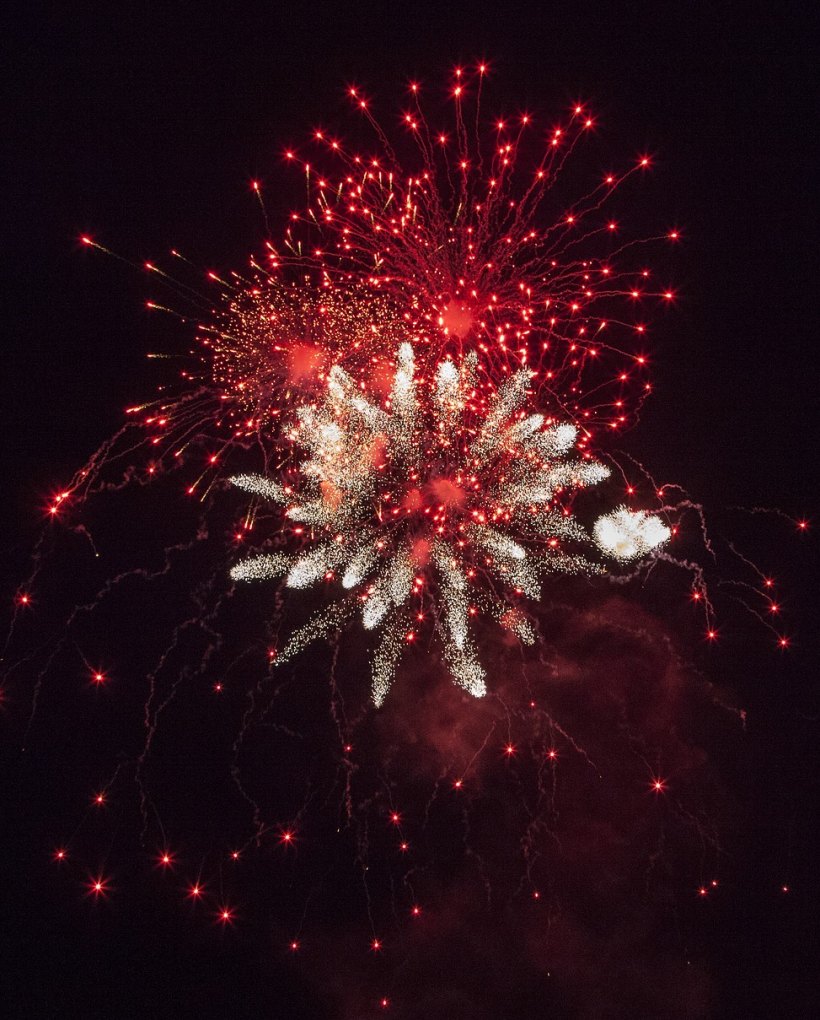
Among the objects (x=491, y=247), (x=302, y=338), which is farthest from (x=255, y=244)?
(x=491, y=247)

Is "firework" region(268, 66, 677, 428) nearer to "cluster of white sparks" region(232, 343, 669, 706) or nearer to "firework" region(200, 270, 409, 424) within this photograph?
"firework" region(200, 270, 409, 424)

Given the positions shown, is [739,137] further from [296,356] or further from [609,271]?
[296,356]

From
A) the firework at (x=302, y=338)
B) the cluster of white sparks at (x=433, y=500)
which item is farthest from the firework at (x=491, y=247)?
the cluster of white sparks at (x=433, y=500)

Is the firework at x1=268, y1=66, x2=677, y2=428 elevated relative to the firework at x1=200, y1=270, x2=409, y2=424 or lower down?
elevated

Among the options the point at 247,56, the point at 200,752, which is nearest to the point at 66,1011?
the point at 200,752

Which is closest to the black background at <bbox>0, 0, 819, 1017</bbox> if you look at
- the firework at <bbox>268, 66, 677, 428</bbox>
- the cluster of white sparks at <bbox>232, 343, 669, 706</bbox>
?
the firework at <bbox>268, 66, 677, 428</bbox>

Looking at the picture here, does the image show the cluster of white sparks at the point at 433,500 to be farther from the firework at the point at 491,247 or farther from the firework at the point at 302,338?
the firework at the point at 491,247
